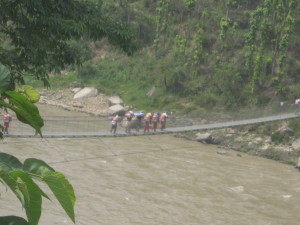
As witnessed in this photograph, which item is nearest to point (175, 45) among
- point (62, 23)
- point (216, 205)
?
point (216, 205)

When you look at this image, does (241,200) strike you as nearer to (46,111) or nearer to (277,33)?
(46,111)

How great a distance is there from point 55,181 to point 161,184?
9.16 meters

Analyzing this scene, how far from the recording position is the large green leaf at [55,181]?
22.7 inches

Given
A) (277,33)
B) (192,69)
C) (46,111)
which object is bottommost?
(46,111)

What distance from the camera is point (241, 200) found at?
919 cm

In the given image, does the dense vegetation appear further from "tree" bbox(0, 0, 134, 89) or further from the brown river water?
"tree" bbox(0, 0, 134, 89)

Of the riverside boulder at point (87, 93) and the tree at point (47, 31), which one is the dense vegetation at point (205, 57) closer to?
the riverside boulder at point (87, 93)

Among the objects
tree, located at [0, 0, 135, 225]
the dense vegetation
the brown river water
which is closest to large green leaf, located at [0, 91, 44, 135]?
tree, located at [0, 0, 135, 225]

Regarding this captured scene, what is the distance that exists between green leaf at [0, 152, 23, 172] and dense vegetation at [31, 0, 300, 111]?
647 inches

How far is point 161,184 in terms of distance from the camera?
31.6 feet

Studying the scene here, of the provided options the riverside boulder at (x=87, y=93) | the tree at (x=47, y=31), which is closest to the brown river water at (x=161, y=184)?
the tree at (x=47, y=31)

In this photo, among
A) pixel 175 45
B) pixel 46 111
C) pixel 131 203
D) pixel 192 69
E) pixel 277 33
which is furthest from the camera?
pixel 175 45

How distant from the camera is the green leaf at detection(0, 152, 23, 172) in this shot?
582mm

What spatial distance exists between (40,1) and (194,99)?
15383 millimetres
